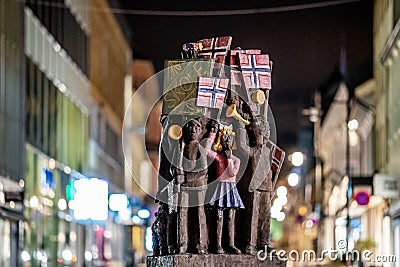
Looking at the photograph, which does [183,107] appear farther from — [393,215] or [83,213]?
[83,213]

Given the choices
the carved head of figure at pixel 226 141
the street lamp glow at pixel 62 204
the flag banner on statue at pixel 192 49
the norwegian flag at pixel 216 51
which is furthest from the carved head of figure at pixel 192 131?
the street lamp glow at pixel 62 204

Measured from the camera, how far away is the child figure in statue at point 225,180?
37.2ft

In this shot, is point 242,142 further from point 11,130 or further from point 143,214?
point 143,214

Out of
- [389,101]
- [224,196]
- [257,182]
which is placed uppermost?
[389,101]

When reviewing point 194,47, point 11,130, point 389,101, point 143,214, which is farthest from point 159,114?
point 143,214

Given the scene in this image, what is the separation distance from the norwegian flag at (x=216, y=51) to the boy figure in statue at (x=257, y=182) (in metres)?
0.61

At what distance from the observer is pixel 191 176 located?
11.4 m

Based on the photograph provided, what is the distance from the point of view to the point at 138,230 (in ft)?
142

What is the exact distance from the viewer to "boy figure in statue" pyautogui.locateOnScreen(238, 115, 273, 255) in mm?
11523

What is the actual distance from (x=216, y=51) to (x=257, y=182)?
1272mm

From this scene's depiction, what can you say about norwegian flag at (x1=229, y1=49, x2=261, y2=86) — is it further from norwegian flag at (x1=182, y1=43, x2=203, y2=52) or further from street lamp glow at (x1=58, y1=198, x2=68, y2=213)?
street lamp glow at (x1=58, y1=198, x2=68, y2=213)

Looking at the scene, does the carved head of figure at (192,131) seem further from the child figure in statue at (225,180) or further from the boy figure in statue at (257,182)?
the boy figure in statue at (257,182)

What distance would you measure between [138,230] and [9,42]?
33.6ft

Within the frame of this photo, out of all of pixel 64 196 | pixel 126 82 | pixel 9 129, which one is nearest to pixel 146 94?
pixel 126 82
